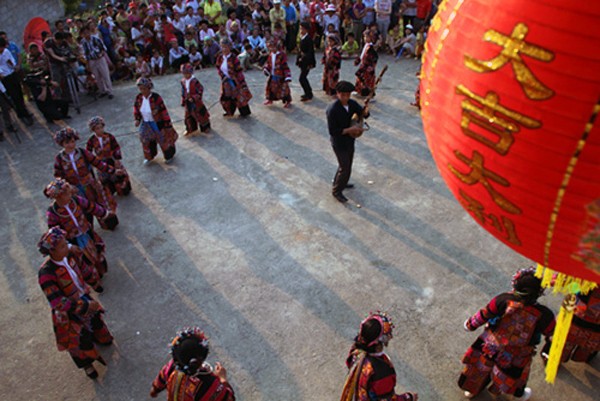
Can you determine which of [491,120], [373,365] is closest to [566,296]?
[373,365]

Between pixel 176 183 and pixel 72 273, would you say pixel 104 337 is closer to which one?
pixel 72 273

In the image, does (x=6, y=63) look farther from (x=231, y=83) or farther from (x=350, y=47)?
(x=350, y=47)

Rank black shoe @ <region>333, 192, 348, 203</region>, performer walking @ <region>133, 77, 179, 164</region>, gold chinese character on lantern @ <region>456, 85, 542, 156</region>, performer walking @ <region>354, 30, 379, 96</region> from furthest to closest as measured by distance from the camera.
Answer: performer walking @ <region>354, 30, 379, 96</region>, performer walking @ <region>133, 77, 179, 164</region>, black shoe @ <region>333, 192, 348, 203</region>, gold chinese character on lantern @ <region>456, 85, 542, 156</region>

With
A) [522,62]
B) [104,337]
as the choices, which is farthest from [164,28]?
[522,62]

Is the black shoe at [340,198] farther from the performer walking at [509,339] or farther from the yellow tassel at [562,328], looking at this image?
the yellow tassel at [562,328]

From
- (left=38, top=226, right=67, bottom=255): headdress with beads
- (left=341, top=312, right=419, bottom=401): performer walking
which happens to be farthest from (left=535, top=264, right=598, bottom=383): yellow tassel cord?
(left=38, top=226, right=67, bottom=255): headdress with beads

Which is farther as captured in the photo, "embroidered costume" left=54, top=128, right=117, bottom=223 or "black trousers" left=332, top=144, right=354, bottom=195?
"black trousers" left=332, top=144, right=354, bottom=195

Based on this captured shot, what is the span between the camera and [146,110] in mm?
7953

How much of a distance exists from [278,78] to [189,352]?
26.0 ft

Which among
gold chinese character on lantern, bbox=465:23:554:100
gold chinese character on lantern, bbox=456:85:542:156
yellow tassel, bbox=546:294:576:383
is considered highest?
gold chinese character on lantern, bbox=465:23:554:100

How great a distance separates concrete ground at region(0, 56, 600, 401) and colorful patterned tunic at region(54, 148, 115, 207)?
0.80 m

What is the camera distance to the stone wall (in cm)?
1350

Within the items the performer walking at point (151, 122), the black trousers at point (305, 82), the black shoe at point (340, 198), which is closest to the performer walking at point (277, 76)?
the black trousers at point (305, 82)

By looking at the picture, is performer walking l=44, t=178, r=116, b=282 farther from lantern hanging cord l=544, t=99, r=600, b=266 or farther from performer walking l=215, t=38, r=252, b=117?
lantern hanging cord l=544, t=99, r=600, b=266
